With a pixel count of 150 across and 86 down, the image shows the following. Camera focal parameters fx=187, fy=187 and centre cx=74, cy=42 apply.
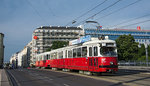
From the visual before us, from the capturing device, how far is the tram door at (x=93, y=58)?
56.2 feet

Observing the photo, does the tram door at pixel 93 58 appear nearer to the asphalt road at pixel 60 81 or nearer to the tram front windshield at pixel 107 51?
the tram front windshield at pixel 107 51

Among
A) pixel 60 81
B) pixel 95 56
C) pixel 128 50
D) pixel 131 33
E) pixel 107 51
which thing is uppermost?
pixel 131 33

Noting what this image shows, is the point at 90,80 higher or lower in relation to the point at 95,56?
lower

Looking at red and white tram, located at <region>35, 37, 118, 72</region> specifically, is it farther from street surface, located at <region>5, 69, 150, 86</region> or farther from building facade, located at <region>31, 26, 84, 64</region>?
building facade, located at <region>31, 26, 84, 64</region>

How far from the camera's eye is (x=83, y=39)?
20.5m

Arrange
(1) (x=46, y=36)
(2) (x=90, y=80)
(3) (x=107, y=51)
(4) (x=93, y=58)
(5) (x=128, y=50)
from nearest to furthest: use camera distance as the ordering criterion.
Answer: (2) (x=90, y=80)
(3) (x=107, y=51)
(4) (x=93, y=58)
(5) (x=128, y=50)
(1) (x=46, y=36)

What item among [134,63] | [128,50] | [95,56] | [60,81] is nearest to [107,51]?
[95,56]

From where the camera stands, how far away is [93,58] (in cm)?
1744

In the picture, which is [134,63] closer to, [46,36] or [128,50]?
[128,50]

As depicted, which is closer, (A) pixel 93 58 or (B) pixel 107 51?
(B) pixel 107 51

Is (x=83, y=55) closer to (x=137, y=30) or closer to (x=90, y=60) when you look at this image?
(x=90, y=60)

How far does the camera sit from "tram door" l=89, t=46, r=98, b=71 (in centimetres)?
1713

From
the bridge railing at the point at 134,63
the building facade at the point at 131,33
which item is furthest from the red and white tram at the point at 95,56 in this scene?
the building facade at the point at 131,33

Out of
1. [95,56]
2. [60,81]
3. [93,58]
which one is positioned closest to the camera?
[60,81]
